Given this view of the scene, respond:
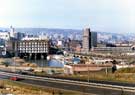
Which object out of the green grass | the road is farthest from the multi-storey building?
the road

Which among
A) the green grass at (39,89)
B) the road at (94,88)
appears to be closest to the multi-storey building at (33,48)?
the green grass at (39,89)

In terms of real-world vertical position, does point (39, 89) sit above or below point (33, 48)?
above

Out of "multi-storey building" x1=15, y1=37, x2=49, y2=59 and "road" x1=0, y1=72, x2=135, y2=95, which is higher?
"road" x1=0, y1=72, x2=135, y2=95

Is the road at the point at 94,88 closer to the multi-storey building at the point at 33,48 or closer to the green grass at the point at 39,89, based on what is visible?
the green grass at the point at 39,89

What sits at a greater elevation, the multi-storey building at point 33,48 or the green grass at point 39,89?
the green grass at point 39,89

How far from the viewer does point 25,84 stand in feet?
37.8

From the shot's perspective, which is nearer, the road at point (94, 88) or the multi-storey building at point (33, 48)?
the road at point (94, 88)

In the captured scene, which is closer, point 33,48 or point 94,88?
point 94,88

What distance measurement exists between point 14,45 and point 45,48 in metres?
3.31

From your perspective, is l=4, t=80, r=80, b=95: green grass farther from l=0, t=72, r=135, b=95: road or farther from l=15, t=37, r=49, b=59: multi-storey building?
l=15, t=37, r=49, b=59: multi-storey building

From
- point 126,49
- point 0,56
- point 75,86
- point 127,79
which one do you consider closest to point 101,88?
point 75,86

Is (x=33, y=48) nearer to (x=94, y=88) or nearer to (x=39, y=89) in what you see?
(x=39, y=89)

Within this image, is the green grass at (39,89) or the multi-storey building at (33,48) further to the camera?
the multi-storey building at (33,48)

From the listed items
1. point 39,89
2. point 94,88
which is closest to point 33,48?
point 39,89
